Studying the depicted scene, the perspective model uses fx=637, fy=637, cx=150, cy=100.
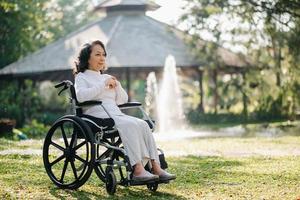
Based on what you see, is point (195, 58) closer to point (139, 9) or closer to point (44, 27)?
point (139, 9)

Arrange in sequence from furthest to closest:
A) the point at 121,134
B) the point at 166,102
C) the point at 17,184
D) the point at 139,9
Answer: the point at 139,9 → the point at 166,102 → the point at 17,184 → the point at 121,134

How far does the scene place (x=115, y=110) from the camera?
20.1 feet

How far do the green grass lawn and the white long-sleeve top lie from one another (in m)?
0.77

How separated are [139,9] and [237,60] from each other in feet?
16.9

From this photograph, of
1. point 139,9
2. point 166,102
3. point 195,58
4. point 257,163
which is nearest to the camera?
point 257,163

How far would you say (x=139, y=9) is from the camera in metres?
29.6

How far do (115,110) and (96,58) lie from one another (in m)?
0.58

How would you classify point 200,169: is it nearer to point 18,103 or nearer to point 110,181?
point 110,181

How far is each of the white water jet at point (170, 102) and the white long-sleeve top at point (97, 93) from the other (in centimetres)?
1501

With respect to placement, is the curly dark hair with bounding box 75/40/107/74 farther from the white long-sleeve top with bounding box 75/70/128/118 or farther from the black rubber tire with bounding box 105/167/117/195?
the black rubber tire with bounding box 105/167/117/195

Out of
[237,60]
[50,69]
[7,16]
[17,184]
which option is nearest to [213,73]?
[237,60]

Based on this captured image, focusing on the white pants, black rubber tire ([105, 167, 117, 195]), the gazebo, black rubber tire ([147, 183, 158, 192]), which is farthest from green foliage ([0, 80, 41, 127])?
the white pants

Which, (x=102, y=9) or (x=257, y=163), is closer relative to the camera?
(x=257, y=163)

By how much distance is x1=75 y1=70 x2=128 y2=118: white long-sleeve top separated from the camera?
19.9ft
